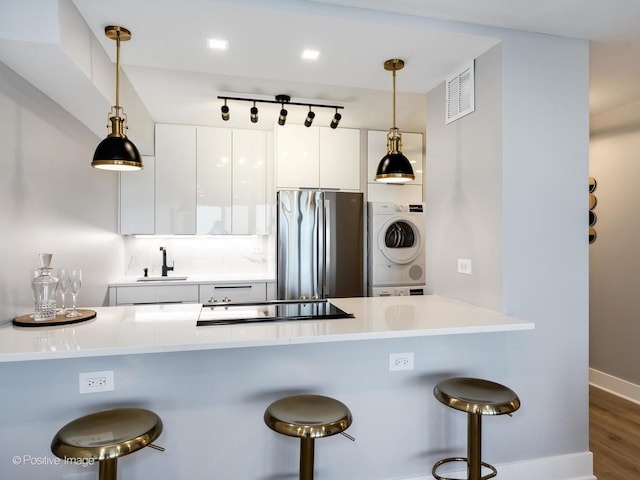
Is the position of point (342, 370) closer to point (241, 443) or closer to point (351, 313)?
point (351, 313)

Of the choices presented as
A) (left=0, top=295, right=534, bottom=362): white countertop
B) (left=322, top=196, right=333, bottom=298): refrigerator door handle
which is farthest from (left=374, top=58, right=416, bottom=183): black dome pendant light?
(left=322, top=196, right=333, bottom=298): refrigerator door handle

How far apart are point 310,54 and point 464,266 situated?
1529mm

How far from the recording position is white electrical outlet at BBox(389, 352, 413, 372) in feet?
6.83

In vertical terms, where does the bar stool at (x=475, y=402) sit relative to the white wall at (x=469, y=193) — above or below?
below

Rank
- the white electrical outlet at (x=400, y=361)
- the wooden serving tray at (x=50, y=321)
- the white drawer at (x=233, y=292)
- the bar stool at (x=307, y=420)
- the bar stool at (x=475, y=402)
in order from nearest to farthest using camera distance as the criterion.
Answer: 1. the bar stool at (x=307, y=420)
2. the bar stool at (x=475, y=402)
3. the wooden serving tray at (x=50, y=321)
4. the white electrical outlet at (x=400, y=361)
5. the white drawer at (x=233, y=292)

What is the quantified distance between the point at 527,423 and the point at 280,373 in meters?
1.43

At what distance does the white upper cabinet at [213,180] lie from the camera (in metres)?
4.11

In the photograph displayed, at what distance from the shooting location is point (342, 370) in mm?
2021

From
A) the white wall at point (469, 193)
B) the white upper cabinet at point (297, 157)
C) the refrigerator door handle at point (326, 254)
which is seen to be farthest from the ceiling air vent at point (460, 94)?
the white upper cabinet at point (297, 157)

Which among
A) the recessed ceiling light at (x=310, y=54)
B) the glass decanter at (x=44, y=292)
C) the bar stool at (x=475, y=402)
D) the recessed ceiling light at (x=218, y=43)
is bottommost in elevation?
the bar stool at (x=475, y=402)

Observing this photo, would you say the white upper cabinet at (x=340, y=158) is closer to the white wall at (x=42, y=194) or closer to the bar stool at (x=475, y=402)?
the white wall at (x=42, y=194)

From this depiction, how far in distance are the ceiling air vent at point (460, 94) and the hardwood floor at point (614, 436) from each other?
227cm

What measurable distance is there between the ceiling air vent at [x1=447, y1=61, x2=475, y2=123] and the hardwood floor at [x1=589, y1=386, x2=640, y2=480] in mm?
2269

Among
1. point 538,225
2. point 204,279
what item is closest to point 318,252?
point 204,279
